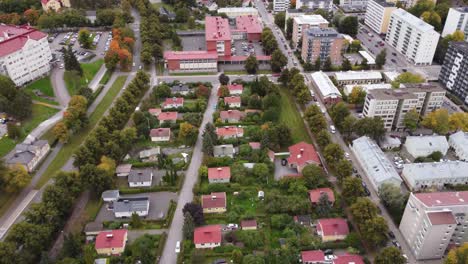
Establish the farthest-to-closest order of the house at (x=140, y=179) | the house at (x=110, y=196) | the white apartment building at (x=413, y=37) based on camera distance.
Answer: the white apartment building at (x=413, y=37), the house at (x=140, y=179), the house at (x=110, y=196)

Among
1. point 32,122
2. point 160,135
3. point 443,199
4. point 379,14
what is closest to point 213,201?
point 160,135

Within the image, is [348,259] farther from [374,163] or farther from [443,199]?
[374,163]

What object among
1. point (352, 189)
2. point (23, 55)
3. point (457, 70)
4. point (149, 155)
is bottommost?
point (149, 155)

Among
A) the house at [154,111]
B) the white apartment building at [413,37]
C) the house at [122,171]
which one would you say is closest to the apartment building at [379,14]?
the white apartment building at [413,37]

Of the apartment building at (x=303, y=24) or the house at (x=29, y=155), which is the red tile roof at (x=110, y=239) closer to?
the house at (x=29, y=155)

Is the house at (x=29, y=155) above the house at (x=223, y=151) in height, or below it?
above

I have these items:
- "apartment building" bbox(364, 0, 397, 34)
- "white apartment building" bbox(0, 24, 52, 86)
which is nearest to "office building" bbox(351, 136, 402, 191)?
"apartment building" bbox(364, 0, 397, 34)

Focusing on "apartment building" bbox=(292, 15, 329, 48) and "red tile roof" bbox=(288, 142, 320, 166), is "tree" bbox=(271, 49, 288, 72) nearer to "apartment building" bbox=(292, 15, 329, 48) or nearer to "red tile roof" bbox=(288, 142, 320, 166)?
"apartment building" bbox=(292, 15, 329, 48)
